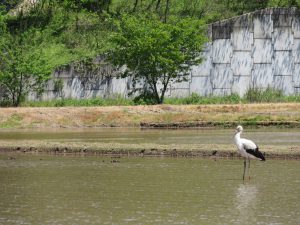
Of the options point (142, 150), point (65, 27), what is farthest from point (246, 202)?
point (65, 27)

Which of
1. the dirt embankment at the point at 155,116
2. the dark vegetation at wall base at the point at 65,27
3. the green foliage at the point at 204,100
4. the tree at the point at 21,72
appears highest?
the dark vegetation at wall base at the point at 65,27

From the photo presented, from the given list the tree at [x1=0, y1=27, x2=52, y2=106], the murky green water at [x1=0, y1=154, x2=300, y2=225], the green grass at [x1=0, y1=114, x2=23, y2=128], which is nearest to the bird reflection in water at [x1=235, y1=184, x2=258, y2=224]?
the murky green water at [x1=0, y1=154, x2=300, y2=225]

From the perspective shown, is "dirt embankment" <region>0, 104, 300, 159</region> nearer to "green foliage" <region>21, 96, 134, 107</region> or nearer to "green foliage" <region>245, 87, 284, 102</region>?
"green foliage" <region>21, 96, 134, 107</region>

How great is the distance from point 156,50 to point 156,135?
11.8m

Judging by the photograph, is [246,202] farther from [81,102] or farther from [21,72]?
[21,72]

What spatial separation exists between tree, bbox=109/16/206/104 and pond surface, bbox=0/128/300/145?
7579 mm

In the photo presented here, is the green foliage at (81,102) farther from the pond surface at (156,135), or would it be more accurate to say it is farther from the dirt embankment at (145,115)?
the pond surface at (156,135)

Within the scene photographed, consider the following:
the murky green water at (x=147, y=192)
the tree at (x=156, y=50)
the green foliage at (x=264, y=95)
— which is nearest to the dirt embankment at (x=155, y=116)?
the tree at (x=156, y=50)

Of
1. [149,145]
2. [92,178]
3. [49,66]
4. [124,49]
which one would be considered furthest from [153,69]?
[92,178]

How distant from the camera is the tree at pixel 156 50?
43031 mm

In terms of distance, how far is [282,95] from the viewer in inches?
1777

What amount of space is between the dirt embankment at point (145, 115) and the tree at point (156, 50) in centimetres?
382

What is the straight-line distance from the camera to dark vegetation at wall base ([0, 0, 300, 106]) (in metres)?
44.1

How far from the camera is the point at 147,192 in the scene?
17.6 meters
